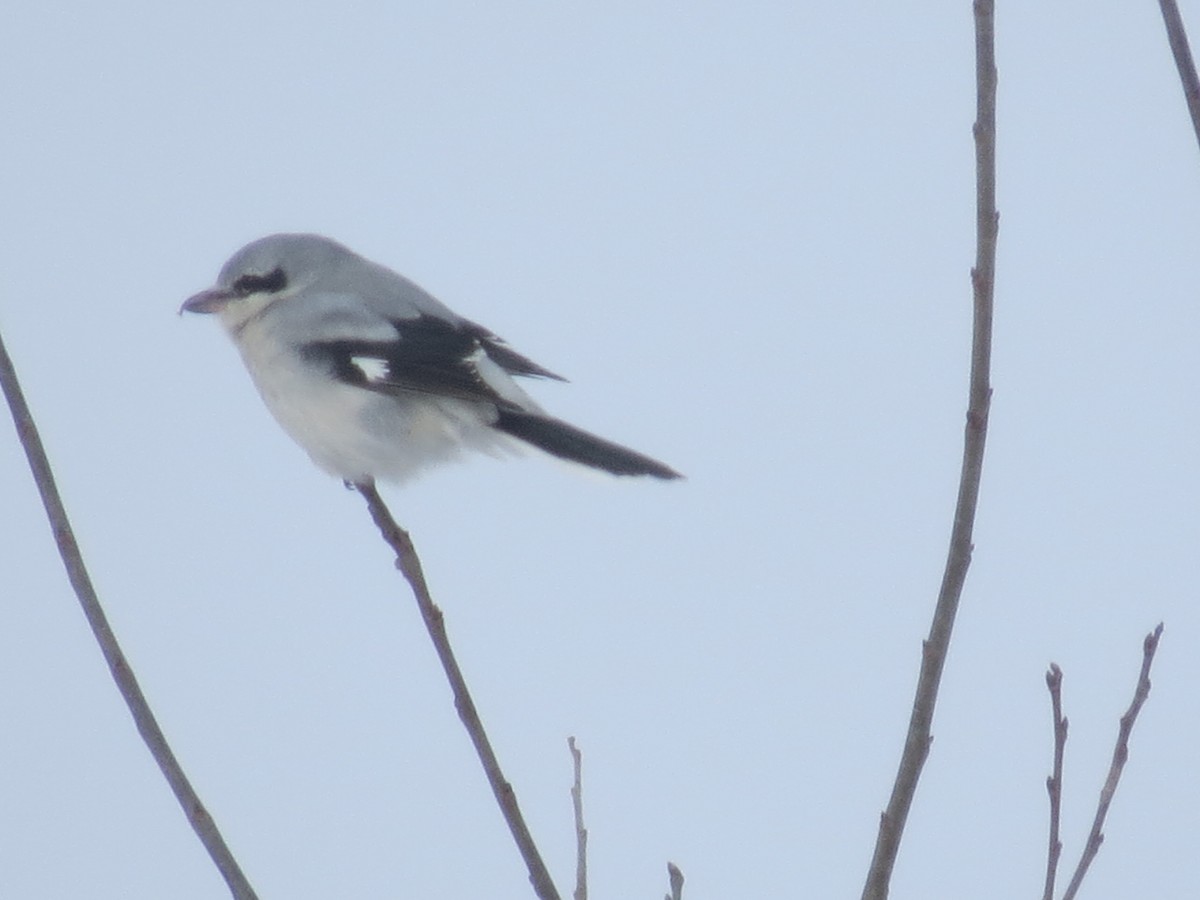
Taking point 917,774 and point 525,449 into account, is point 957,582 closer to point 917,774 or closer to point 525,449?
point 917,774

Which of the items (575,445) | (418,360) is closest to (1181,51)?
(575,445)

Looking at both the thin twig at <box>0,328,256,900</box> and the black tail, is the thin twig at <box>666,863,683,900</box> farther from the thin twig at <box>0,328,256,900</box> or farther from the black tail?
the black tail

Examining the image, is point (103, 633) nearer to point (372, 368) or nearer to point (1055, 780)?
point (1055, 780)

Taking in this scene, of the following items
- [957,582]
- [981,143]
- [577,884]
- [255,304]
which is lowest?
[577,884]

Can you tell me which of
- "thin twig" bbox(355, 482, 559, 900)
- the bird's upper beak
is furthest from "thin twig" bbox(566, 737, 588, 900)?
the bird's upper beak

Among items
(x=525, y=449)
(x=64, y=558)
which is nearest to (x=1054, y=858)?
(x=64, y=558)

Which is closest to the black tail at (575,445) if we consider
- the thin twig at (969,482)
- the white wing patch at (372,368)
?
the white wing patch at (372,368)
